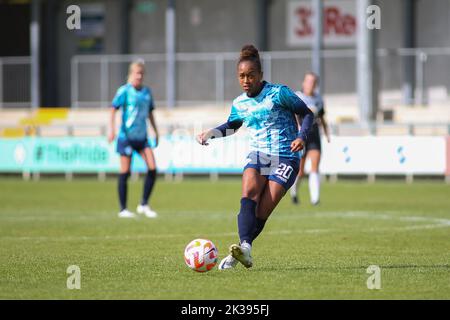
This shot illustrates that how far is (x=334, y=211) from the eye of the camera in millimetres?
16875

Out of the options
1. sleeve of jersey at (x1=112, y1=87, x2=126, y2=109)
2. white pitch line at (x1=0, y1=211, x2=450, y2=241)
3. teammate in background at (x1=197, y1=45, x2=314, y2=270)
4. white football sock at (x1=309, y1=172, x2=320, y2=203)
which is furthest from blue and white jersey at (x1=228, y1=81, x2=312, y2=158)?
white football sock at (x1=309, y1=172, x2=320, y2=203)

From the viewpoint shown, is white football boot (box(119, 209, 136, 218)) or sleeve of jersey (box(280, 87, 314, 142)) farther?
white football boot (box(119, 209, 136, 218))

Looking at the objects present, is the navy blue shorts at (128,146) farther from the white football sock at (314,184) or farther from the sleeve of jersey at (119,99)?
the white football sock at (314,184)

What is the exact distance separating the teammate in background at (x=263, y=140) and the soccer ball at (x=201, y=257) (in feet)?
0.92

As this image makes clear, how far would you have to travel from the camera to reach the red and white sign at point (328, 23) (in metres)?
35.9

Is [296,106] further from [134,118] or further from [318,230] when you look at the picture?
[134,118]

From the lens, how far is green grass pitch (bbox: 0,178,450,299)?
8289 millimetres

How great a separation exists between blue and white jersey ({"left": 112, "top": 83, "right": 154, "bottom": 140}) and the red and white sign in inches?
819

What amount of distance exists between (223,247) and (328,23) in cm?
2549

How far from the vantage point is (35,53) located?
37.3 meters

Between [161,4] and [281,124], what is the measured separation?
3104 cm

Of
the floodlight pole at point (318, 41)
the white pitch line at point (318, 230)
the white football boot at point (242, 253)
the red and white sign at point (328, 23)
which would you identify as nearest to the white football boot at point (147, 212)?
the white pitch line at point (318, 230)

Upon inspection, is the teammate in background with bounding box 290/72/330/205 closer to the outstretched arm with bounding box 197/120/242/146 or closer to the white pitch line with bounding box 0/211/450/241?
the white pitch line with bounding box 0/211/450/241

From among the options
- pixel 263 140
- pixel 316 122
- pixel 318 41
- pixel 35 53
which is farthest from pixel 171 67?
pixel 263 140
